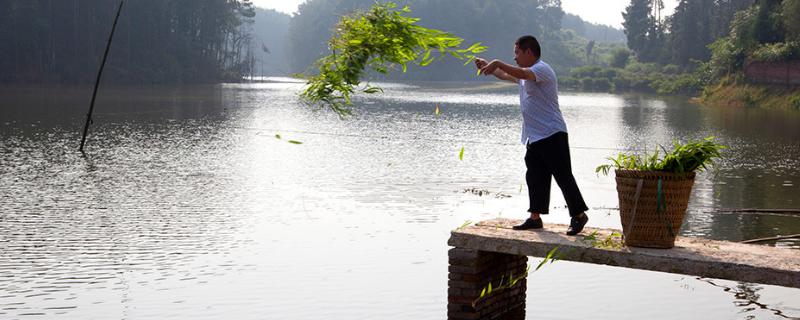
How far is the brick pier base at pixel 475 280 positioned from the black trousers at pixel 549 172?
1.93 ft

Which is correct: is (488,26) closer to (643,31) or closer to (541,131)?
(643,31)

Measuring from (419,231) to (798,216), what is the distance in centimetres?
621

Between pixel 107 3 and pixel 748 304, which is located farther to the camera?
pixel 107 3

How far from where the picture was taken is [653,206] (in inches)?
307

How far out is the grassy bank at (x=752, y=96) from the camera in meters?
58.0

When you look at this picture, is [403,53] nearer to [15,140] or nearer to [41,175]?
[41,175]

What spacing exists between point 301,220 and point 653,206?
925 cm

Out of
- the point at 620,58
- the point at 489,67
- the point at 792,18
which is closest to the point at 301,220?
the point at 489,67

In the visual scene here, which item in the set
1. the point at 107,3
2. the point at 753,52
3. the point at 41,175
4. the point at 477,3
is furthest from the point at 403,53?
the point at 477,3

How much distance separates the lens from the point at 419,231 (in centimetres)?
1531

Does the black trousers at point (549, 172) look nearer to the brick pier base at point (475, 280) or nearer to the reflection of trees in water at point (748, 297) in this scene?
the brick pier base at point (475, 280)

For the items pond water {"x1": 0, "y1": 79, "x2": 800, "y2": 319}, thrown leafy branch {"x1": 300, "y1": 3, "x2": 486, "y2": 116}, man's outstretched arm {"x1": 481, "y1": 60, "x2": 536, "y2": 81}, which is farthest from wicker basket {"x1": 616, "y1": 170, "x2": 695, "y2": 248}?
pond water {"x1": 0, "y1": 79, "x2": 800, "y2": 319}

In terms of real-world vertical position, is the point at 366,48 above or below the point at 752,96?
above

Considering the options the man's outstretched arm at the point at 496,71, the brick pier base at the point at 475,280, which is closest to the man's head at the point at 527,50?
the man's outstretched arm at the point at 496,71
